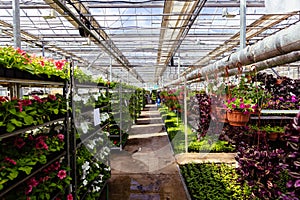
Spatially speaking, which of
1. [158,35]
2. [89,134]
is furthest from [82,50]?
[89,134]

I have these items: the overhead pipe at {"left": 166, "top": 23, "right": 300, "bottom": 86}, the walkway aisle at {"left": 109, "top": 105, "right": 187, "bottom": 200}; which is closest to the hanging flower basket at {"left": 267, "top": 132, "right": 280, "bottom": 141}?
the overhead pipe at {"left": 166, "top": 23, "right": 300, "bottom": 86}

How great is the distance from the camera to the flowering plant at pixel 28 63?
1526 mm

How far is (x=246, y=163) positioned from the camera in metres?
2.44

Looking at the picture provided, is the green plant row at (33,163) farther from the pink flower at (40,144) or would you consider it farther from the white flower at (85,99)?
the white flower at (85,99)

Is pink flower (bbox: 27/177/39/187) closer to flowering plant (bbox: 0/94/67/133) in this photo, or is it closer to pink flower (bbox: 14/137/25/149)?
pink flower (bbox: 14/137/25/149)

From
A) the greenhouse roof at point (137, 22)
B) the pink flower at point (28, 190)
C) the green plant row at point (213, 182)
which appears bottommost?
the green plant row at point (213, 182)

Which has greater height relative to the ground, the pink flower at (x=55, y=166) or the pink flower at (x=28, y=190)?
the pink flower at (x=55, y=166)

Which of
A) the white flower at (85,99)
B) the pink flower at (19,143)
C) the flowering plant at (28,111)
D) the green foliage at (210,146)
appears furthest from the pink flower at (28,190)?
the green foliage at (210,146)

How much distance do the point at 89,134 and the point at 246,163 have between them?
195 cm

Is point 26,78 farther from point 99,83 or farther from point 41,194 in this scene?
point 99,83

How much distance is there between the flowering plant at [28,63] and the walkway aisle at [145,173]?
2398 millimetres

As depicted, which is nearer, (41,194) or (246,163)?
(41,194)

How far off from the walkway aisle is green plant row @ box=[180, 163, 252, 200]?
28 cm

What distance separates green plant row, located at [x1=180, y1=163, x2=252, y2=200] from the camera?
331 cm
